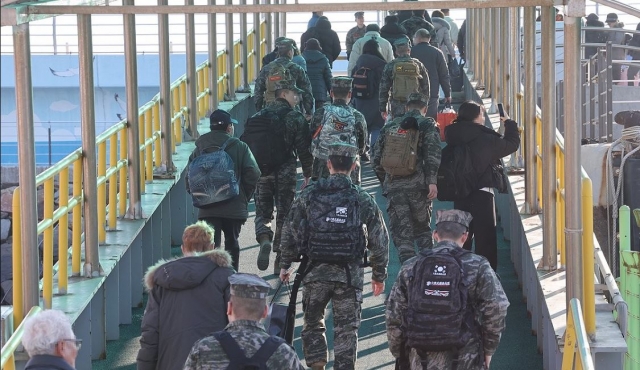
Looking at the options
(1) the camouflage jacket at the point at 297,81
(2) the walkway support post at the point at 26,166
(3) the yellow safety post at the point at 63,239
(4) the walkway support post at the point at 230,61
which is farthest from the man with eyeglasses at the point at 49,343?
(4) the walkway support post at the point at 230,61

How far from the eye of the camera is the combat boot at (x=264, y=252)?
36.1 ft

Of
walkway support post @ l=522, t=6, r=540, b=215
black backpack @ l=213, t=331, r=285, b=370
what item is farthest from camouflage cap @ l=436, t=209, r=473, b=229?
walkway support post @ l=522, t=6, r=540, b=215

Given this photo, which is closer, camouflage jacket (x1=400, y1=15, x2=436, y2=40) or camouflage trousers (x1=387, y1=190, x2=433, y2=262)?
camouflage trousers (x1=387, y1=190, x2=433, y2=262)

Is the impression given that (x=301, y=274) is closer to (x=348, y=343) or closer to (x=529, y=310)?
(x=348, y=343)

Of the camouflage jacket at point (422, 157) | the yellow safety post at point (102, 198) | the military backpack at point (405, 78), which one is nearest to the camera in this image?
the camouflage jacket at point (422, 157)

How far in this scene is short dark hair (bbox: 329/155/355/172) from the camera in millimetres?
8195

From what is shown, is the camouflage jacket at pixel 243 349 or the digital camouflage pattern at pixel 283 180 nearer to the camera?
the camouflage jacket at pixel 243 349

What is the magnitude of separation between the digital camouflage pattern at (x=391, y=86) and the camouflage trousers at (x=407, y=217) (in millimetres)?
2956

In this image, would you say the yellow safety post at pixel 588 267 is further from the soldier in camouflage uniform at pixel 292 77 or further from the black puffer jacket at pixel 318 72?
the black puffer jacket at pixel 318 72

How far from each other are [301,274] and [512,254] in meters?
4.10

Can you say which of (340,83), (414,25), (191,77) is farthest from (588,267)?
(414,25)

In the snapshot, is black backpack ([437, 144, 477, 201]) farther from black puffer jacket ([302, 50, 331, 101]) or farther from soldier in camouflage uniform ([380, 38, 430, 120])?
black puffer jacket ([302, 50, 331, 101])

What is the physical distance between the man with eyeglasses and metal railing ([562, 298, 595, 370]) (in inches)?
84.0

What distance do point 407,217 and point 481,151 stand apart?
2.57ft
